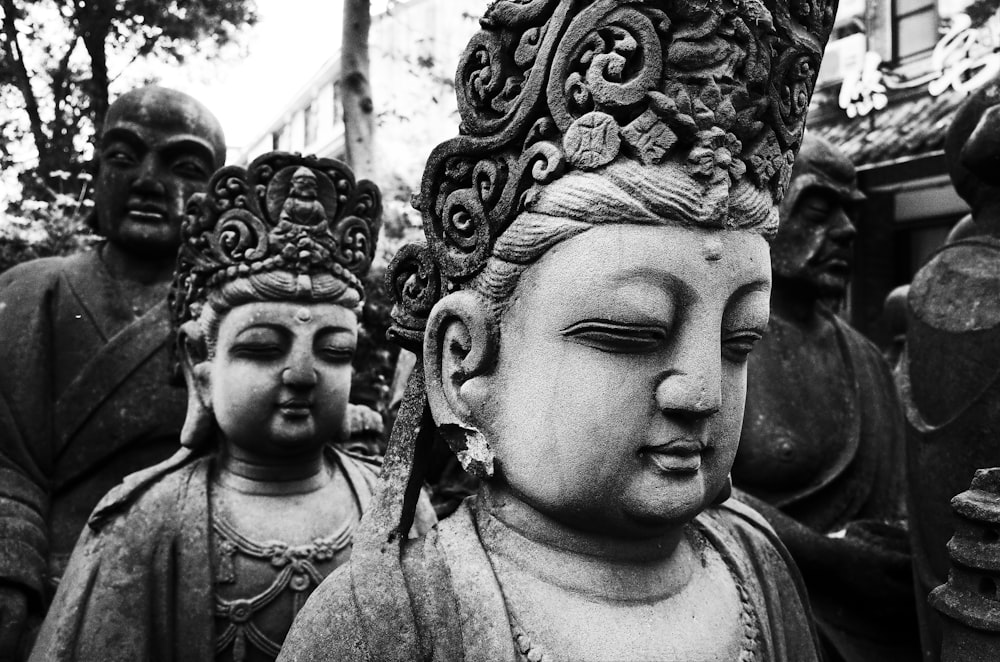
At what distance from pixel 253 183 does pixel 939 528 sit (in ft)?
8.50

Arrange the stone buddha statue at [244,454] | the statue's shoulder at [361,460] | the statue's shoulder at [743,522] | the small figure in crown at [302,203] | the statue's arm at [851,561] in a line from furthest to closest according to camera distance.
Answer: the statue's arm at [851,561] < the statue's shoulder at [361,460] < the small figure in crown at [302,203] < the stone buddha statue at [244,454] < the statue's shoulder at [743,522]

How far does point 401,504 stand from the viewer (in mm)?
2232

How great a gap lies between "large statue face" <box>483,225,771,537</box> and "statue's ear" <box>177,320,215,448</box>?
1.82 metres

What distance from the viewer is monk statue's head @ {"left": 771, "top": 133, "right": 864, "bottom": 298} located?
4516 mm

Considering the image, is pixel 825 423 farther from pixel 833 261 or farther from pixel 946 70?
pixel 946 70

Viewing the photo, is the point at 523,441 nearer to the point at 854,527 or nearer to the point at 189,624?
the point at 189,624

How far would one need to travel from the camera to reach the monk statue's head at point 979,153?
339cm

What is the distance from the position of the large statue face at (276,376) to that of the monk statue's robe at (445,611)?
1262 mm

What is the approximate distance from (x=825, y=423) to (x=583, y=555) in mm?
2644

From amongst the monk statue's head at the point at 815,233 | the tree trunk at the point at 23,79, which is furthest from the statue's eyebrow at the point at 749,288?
the tree trunk at the point at 23,79

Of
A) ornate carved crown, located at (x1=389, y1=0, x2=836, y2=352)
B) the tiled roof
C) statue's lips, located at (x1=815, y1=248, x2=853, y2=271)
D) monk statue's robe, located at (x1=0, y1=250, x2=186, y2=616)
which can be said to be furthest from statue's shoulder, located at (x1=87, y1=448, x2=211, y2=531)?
the tiled roof

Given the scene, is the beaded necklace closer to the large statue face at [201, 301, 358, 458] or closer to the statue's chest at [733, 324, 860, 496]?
the large statue face at [201, 301, 358, 458]

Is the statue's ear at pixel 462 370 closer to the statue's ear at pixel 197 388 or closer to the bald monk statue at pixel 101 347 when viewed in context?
the statue's ear at pixel 197 388

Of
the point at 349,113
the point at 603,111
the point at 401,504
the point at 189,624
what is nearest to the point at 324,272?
the point at 189,624
